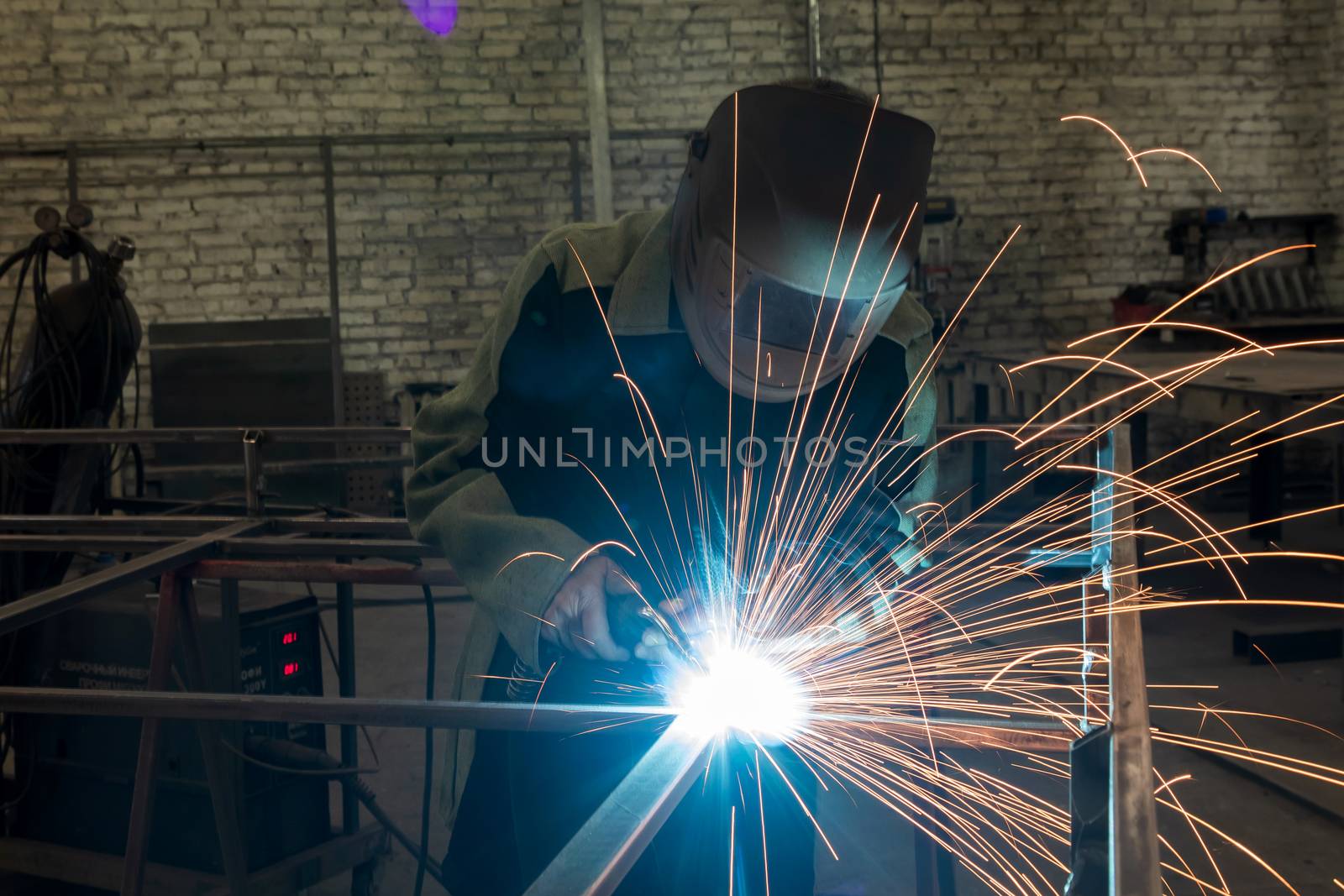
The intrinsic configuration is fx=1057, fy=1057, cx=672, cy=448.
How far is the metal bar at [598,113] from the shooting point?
261 inches

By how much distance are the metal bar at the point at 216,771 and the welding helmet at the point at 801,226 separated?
125cm

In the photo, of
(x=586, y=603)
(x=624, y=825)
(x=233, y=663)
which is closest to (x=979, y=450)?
(x=233, y=663)

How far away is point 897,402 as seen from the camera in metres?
1.44

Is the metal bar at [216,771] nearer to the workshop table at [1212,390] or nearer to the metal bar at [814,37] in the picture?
the workshop table at [1212,390]

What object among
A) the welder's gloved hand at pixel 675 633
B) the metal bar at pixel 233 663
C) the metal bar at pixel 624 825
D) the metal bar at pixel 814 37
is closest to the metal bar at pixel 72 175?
the metal bar at pixel 814 37

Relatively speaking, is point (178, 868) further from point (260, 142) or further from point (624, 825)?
point (260, 142)

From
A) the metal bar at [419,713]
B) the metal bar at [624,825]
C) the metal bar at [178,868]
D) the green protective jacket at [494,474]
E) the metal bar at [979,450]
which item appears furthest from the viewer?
the metal bar at [979,450]

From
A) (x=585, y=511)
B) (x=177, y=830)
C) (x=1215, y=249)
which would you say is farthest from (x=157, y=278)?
(x=1215, y=249)

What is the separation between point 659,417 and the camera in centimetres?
137

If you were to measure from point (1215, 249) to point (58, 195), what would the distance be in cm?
757

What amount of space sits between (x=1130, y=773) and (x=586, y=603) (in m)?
0.59

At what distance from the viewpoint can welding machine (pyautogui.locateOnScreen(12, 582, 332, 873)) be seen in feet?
7.39

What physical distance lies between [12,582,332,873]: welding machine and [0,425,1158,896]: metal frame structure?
0.19 feet

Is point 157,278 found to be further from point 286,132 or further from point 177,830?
point 177,830
